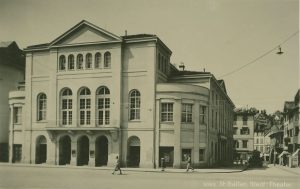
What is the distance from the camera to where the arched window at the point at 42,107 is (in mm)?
39312

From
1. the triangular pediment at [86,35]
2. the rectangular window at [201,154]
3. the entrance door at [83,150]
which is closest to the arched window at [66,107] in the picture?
the entrance door at [83,150]

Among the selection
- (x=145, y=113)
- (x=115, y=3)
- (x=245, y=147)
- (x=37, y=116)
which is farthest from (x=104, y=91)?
(x=245, y=147)

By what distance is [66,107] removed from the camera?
3809cm

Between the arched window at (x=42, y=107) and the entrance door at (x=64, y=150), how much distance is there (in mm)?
2898

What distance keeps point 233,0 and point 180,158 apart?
18224 millimetres

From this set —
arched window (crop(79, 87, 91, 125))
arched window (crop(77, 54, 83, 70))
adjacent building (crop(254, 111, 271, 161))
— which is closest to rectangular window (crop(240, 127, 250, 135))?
adjacent building (crop(254, 111, 271, 161))

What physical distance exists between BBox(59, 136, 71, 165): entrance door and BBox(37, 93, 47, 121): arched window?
290 cm

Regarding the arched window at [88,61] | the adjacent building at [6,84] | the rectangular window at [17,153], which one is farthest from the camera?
the adjacent building at [6,84]

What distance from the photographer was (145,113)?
3544cm

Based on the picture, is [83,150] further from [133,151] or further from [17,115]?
[17,115]

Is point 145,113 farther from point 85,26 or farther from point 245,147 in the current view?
point 245,147

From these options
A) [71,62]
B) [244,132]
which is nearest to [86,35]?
[71,62]

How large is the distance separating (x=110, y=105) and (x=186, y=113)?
6.50 meters

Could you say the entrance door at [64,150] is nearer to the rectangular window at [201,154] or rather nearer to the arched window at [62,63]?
the arched window at [62,63]
